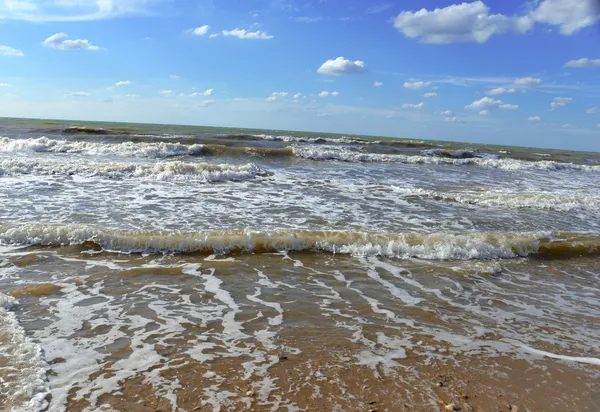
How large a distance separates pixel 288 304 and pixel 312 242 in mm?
2447

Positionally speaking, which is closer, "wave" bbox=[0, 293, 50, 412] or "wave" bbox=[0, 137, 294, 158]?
"wave" bbox=[0, 293, 50, 412]

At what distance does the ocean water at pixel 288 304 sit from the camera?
3227 mm

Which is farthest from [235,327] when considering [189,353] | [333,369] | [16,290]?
[16,290]

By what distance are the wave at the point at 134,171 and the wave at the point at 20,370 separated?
10.4 m

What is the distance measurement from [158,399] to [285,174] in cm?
1430

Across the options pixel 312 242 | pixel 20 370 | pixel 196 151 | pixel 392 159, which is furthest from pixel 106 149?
pixel 20 370

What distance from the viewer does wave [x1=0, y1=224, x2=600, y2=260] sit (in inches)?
267

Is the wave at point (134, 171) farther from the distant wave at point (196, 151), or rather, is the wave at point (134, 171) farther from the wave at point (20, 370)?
the wave at point (20, 370)

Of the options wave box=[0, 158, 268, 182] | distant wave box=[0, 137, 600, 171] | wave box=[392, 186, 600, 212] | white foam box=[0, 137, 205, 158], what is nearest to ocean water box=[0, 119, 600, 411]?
wave box=[392, 186, 600, 212]

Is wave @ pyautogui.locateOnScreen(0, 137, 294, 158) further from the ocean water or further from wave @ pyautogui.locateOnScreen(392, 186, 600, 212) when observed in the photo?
wave @ pyautogui.locateOnScreen(392, 186, 600, 212)

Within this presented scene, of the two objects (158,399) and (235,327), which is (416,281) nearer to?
(235,327)

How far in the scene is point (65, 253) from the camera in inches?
250

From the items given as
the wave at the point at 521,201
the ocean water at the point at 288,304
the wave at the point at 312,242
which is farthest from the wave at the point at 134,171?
the wave at the point at 312,242

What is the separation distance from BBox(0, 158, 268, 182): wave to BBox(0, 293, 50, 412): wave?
10399 mm
